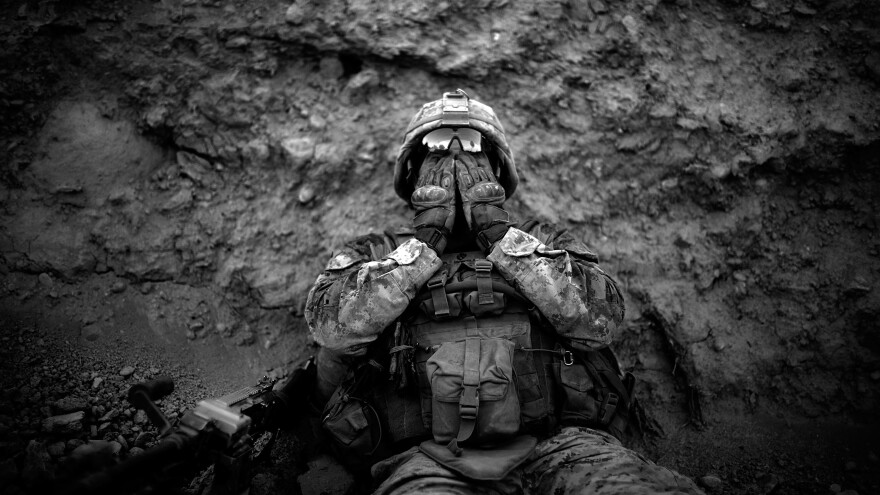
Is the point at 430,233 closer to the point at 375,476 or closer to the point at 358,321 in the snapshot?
the point at 358,321

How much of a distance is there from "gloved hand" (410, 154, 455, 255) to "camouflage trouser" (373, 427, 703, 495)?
119 cm

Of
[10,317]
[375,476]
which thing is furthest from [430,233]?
[10,317]

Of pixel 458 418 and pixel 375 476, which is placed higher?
pixel 458 418

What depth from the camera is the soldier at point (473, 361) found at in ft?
8.41

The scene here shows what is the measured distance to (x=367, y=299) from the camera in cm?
287

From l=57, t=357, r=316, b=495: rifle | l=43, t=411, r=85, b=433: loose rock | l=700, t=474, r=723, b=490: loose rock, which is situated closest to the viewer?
l=57, t=357, r=316, b=495: rifle

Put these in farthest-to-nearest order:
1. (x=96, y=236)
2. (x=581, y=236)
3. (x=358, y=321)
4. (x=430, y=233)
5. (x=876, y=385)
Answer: (x=581, y=236)
(x=96, y=236)
(x=876, y=385)
(x=430, y=233)
(x=358, y=321)

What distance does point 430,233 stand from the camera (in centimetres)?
309

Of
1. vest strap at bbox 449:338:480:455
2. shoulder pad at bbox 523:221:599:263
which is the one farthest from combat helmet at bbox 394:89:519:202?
vest strap at bbox 449:338:480:455

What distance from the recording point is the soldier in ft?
8.41

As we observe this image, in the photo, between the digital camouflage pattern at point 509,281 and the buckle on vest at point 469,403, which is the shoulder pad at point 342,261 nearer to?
the digital camouflage pattern at point 509,281

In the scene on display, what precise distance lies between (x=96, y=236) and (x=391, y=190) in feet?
6.79

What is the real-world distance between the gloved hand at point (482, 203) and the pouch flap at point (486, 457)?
3.65ft

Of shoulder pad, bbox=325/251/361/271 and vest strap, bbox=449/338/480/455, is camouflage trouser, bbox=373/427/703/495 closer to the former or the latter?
vest strap, bbox=449/338/480/455
